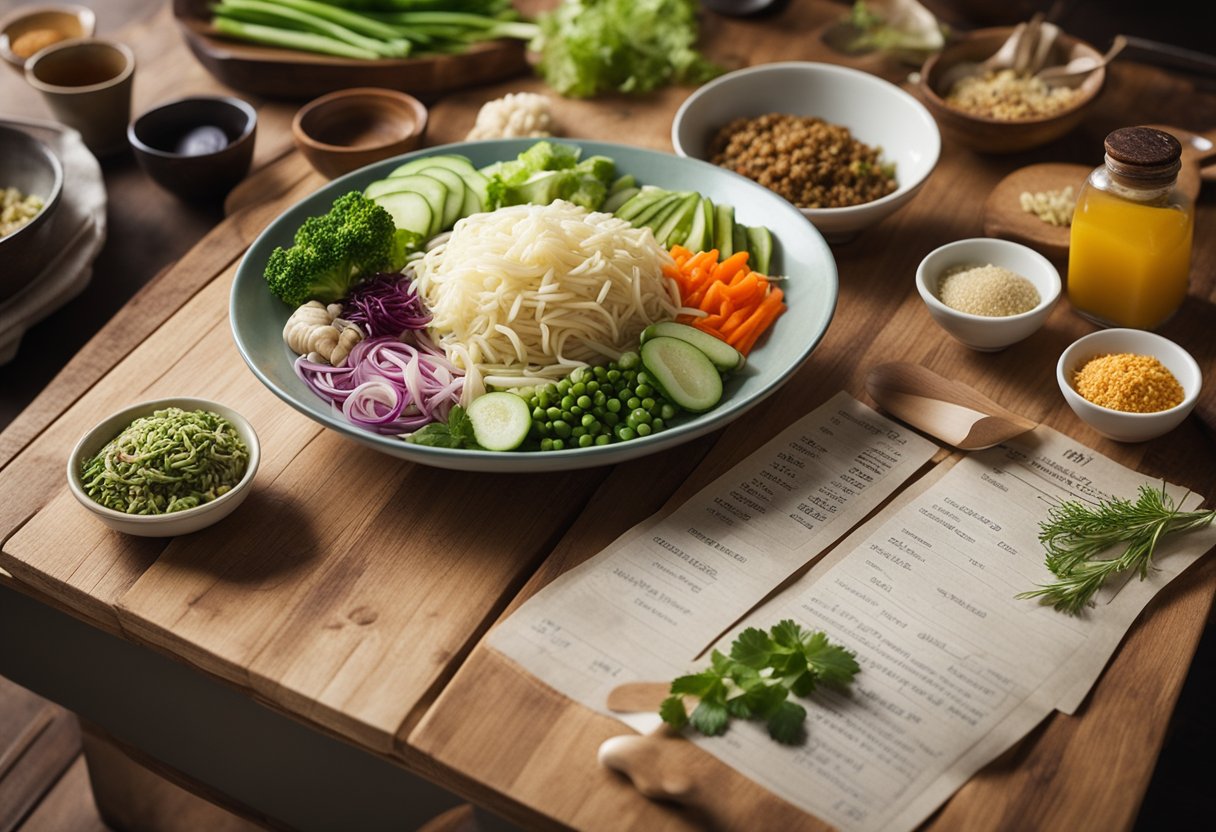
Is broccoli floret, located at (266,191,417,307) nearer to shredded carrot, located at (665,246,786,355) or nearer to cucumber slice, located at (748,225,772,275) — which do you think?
shredded carrot, located at (665,246,786,355)

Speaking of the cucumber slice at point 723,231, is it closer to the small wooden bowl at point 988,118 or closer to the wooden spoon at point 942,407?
the wooden spoon at point 942,407

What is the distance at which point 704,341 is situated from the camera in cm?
240

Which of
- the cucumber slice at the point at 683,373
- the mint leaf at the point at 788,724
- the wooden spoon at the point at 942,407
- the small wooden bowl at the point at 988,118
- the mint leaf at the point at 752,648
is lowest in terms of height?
the mint leaf at the point at 788,724

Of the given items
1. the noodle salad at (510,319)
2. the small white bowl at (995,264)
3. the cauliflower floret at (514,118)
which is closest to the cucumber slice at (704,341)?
the noodle salad at (510,319)

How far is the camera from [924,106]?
323cm

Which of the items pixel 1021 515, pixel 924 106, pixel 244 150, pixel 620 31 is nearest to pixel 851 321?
pixel 1021 515

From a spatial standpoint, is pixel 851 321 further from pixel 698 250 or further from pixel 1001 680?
pixel 1001 680

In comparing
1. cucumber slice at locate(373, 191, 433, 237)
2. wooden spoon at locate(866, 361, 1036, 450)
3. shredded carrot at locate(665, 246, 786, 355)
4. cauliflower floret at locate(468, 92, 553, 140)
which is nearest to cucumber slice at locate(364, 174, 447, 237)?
cucumber slice at locate(373, 191, 433, 237)

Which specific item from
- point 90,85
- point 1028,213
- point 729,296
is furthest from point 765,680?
point 90,85

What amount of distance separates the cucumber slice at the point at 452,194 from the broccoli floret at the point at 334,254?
221 mm

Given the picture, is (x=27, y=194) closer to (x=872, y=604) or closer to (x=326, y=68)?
(x=326, y=68)

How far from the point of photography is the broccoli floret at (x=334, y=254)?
2.47 m

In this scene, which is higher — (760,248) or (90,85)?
(760,248)

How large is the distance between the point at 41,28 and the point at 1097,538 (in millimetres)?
3592
